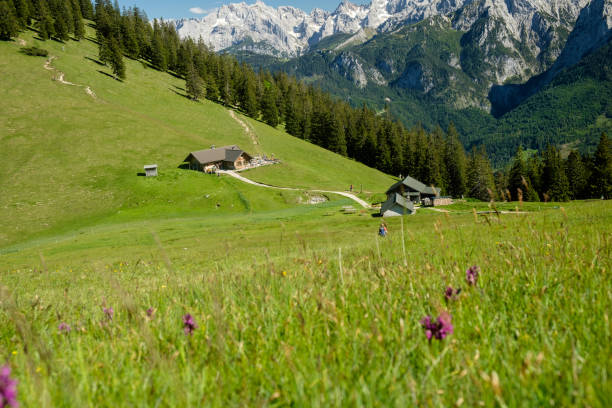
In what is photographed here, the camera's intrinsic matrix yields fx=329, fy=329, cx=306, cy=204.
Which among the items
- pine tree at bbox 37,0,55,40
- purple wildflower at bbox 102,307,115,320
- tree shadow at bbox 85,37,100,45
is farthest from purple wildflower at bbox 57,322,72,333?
tree shadow at bbox 85,37,100,45

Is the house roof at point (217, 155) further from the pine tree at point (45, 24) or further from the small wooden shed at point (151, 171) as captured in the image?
the pine tree at point (45, 24)

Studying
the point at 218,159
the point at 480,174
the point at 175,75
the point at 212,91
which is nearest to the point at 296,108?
the point at 212,91

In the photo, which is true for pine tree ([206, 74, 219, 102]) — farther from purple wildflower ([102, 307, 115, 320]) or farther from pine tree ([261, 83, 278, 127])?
purple wildflower ([102, 307, 115, 320])

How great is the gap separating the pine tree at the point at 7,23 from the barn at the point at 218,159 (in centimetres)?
7270

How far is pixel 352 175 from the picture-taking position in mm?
93438

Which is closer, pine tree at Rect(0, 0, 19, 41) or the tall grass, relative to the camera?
the tall grass

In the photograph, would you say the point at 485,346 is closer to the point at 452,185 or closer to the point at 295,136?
the point at 452,185

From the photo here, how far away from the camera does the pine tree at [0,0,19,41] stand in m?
92.2

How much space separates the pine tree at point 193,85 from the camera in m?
106

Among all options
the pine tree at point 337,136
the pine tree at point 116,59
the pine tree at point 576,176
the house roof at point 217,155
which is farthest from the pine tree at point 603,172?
the pine tree at point 116,59

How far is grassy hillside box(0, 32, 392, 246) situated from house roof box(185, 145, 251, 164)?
3.92 metres

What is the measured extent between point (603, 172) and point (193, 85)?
4629 inches

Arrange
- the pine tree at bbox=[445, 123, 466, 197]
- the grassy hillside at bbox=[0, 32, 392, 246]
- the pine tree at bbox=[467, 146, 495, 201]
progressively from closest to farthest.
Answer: the grassy hillside at bbox=[0, 32, 392, 246], the pine tree at bbox=[467, 146, 495, 201], the pine tree at bbox=[445, 123, 466, 197]

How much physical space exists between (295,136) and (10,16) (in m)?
90.4
